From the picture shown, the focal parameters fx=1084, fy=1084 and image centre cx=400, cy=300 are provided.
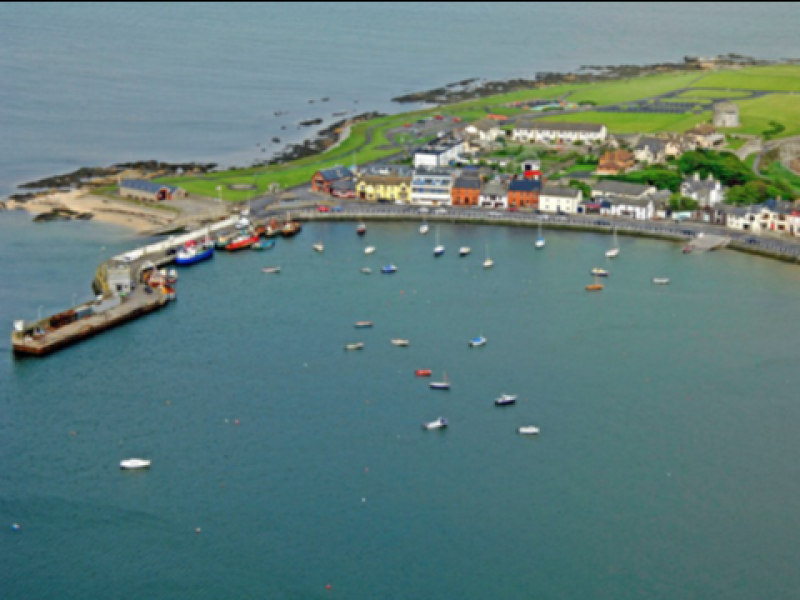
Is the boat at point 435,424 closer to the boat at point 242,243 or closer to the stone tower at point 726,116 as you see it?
the boat at point 242,243

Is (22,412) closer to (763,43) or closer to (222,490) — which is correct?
(222,490)

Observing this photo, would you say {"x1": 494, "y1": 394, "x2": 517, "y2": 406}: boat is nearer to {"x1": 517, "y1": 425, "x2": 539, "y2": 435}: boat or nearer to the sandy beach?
{"x1": 517, "y1": 425, "x2": 539, "y2": 435}: boat

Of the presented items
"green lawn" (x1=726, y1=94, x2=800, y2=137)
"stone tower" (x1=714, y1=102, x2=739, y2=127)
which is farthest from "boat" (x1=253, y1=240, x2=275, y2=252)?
"stone tower" (x1=714, y1=102, x2=739, y2=127)

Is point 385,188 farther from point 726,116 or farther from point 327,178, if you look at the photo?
point 726,116

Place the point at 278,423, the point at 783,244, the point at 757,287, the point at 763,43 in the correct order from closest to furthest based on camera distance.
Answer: the point at 278,423
the point at 757,287
the point at 783,244
the point at 763,43

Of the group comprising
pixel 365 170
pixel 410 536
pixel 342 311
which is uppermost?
pixel 365 170

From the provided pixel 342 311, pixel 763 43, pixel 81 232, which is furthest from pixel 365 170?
pixel 763 43

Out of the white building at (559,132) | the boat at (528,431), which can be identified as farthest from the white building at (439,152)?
the boat at (528,431)

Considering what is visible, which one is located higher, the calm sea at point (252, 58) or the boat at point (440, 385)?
the calm sea at point (252, 58)
